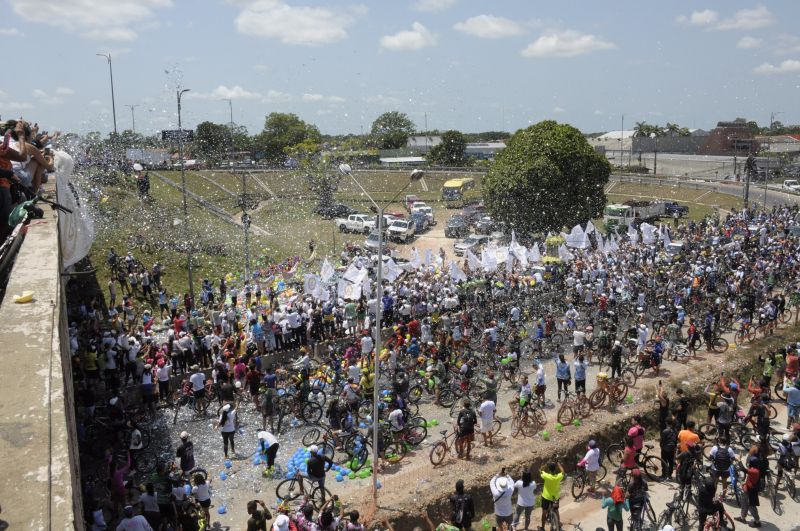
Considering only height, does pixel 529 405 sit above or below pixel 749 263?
below

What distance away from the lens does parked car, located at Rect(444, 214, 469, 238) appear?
1826 inches

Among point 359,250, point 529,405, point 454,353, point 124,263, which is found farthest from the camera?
point 359,250

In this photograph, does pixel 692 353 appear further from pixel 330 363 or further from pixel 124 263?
pixel 124 263

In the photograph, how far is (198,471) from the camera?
13.1m

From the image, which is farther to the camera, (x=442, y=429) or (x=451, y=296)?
(x=451, y=296)

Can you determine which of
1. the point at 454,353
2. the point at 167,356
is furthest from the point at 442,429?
the point at 167,356

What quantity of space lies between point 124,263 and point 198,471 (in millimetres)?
17656

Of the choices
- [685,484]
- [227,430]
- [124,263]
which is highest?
[124,263]

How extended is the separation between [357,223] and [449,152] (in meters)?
38.8

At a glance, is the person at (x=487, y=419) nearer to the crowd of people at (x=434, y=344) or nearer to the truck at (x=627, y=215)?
the crowd of people at (x=434, y=344)

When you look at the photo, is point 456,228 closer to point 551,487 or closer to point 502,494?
point 551,487

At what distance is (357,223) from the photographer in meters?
46.0

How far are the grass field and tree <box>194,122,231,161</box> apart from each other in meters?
15.4

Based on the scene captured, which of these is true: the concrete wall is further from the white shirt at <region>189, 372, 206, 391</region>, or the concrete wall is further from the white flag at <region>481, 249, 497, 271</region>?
the white flag at <region>481, 249, 497, 271</region>
